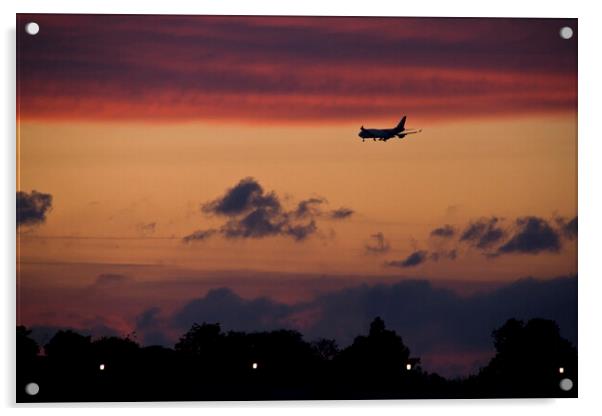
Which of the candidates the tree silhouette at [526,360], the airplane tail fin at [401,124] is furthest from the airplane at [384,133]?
the tree silhouette at [526,360]

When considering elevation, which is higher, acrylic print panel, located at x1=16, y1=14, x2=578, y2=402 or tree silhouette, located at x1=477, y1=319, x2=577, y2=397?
acrylic print panel, located at x1=16, y1=14, x2=578, y2=402

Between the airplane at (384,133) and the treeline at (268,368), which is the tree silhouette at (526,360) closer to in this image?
the treeline at (268,368)

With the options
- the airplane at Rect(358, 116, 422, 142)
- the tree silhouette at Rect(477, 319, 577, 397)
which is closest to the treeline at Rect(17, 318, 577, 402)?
the tree silhouette at Rect(477, 319, 577, 397)

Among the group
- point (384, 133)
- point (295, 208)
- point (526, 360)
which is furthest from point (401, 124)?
point (526, 360)

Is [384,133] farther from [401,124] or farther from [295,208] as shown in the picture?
[295,208]

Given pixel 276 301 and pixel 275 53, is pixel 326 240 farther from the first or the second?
pixel 275 53

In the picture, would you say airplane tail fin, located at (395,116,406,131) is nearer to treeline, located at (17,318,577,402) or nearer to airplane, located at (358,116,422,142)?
airplane, located at (358,116,422,142)
